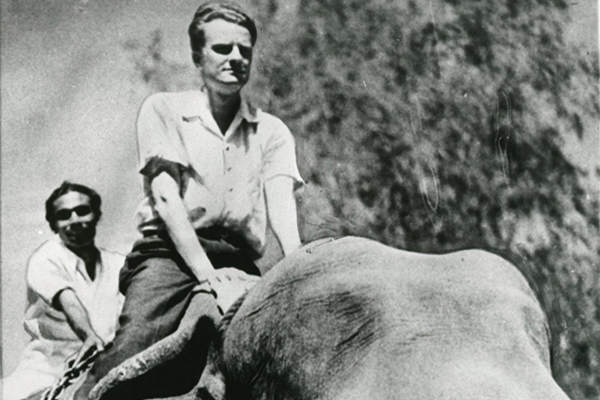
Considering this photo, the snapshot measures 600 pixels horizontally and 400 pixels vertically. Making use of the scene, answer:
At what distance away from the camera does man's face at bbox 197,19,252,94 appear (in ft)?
14.2

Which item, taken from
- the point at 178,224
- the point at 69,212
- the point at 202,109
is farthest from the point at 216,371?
the point at 202,109

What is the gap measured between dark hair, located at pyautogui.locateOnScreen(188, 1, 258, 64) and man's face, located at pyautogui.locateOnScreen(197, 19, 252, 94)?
0.05 ft

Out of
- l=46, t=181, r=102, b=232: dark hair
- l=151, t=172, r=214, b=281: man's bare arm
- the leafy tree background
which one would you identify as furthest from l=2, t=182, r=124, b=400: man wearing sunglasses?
the leafy tree background

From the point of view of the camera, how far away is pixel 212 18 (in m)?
4.38

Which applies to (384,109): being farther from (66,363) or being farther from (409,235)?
(66,363)

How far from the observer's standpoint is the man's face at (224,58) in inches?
171

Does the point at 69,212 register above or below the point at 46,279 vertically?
above

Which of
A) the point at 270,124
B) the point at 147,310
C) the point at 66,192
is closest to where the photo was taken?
the point at 147,310

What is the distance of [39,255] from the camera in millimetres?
4203

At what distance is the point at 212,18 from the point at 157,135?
1.61ft

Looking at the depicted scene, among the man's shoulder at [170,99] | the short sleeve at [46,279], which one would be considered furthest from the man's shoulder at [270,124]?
the short sleeve at [46,279]

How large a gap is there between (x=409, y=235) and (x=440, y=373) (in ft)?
5.82

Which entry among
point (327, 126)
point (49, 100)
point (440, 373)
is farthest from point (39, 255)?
point (440, 373)

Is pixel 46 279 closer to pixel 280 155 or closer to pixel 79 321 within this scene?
pixel 79 321
